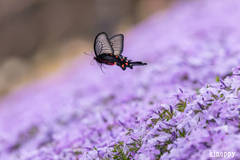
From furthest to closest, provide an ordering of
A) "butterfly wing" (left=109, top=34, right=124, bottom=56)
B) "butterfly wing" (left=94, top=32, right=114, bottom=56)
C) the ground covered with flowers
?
"butterfly wing" (left=109, top=34, right=124, bottom=56), "butterfly wing" (left=94, top=32, right=114, bottom=56), the ground covered with flowers

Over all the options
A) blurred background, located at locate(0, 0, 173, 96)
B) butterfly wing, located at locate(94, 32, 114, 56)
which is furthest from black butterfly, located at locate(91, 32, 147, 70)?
blurred background, located at locate(0, 0, 173, 96)

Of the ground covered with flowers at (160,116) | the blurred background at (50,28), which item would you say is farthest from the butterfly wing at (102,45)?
the blurred background at (50,28)

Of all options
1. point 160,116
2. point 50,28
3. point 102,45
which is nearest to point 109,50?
point 102,45

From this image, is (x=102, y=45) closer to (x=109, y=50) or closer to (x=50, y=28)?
(x=109, y=50)

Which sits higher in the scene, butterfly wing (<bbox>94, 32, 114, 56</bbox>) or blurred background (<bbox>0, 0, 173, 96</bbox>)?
blurred background (<bbox>0, 0, 173, 96</bbox>)

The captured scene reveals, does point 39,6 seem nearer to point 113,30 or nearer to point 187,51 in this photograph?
point 113,30

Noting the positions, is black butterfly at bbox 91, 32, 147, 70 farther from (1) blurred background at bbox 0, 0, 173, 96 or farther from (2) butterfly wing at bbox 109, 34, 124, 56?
(1) blurred background at bbox 0, 0, 173, 96
